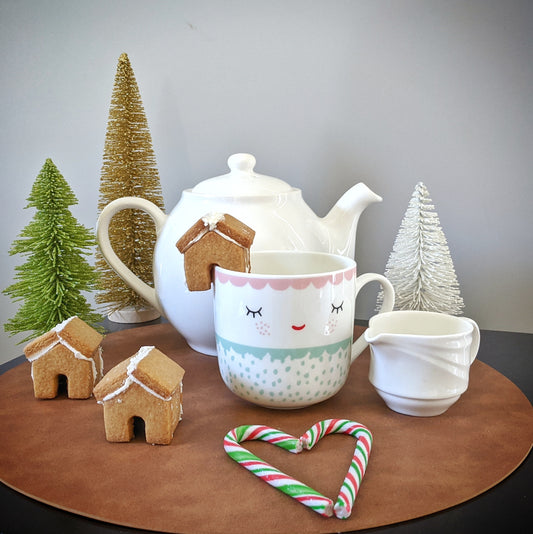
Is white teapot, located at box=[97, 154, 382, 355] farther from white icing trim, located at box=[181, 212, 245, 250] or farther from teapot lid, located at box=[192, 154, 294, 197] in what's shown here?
white icing trim, located at box=[181, 212, 245, 250]

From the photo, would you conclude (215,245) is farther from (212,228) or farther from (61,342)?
(61,342)

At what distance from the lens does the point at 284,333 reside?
0.54m

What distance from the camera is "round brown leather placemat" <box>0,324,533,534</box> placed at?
397 mm

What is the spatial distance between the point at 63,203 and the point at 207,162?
287mm

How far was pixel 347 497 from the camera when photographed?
40 centimetres

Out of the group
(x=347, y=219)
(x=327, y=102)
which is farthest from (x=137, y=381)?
(x=327, y=102)

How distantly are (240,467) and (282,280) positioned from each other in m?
0.17

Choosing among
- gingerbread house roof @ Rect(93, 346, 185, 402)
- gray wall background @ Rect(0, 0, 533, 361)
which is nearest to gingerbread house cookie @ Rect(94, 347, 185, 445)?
gingerbread house roof @ Rect(93, 346, 185, 402)

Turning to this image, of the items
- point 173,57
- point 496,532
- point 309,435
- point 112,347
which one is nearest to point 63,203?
point 112,347

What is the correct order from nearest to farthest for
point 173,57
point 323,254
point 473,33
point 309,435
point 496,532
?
point 496,532 → point 309,435 → point 323,254 → point 473,33 → point 173,57

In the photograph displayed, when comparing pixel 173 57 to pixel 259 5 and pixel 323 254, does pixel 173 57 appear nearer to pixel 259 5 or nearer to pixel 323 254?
pixel 259 5

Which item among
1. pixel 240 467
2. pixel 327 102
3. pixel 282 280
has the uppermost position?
pixel 327 102

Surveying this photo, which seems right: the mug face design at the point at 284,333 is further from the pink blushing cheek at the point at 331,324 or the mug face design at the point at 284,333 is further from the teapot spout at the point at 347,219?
the teapot spout at the point at 347,219

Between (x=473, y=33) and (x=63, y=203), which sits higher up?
(x=473, y=33)
